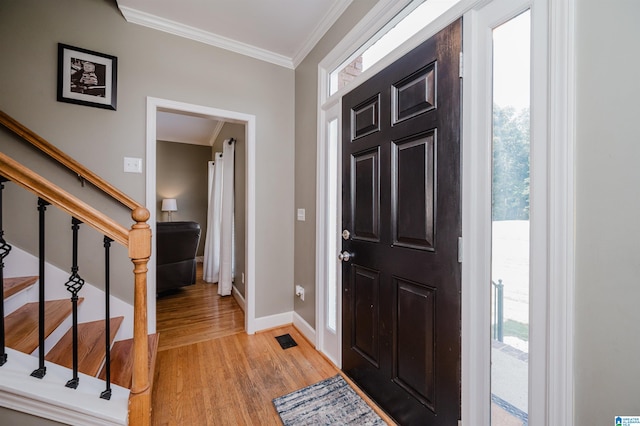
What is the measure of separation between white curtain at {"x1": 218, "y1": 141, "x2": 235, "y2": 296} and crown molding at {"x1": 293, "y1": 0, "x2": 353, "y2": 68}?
1.61m

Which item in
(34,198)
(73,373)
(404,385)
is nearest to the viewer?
(73,373)

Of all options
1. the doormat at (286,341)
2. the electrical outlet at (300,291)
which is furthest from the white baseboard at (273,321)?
the electrical outlet at (300,291)

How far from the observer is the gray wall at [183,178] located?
A: 5.80 m

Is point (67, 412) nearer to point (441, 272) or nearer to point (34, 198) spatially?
point (34, 198)

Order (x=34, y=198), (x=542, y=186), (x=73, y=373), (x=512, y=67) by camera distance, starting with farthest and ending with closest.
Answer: (x=34, y=198) < (x=73, y=373) < (x=512, y=67) < (x=542, y=186)

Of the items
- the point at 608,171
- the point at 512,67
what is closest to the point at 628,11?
the point at 512,67

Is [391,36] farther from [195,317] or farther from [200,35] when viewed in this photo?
[195,317]

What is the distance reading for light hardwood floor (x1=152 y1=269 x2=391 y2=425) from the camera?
1512 mm

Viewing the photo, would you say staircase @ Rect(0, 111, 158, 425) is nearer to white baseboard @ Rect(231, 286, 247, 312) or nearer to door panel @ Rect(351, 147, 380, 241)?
door panel @ Rect(351, 147, 380, 241)

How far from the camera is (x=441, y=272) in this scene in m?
1.19

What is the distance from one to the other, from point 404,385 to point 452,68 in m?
1.60

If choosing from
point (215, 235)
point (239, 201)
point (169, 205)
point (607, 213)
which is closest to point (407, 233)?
Result: point (607, 213)

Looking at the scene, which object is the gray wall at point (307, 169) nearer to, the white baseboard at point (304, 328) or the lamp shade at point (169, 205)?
the white baseboard at point (304, 328)

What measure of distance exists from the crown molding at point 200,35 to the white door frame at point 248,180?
23.3 inches
